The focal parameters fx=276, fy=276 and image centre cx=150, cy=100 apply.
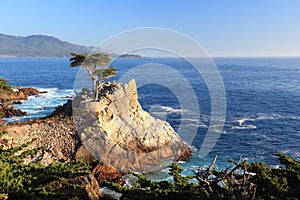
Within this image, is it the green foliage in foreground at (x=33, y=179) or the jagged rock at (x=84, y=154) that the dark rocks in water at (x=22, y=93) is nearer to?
the jagged rock at (x=84, y=154)

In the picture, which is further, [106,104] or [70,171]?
[106,104]

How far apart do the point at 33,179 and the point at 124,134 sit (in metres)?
15.8

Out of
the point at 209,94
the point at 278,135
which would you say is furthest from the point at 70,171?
the point at 209,94

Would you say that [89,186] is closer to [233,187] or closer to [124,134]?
[233,187]

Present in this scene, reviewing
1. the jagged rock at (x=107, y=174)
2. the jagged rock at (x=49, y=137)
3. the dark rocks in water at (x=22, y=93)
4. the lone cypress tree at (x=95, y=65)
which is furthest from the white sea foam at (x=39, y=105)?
the jagged rock at (x=107, y=174)

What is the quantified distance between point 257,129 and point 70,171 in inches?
1118

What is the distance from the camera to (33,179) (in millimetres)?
9688

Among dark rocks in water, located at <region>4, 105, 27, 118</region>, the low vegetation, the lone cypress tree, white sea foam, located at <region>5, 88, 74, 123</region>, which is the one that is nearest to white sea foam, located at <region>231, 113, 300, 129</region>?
the lone cypress tree

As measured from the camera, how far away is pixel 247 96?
5650 cm

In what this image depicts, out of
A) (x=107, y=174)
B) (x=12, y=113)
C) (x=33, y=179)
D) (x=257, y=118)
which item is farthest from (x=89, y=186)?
(x=257, y=118)

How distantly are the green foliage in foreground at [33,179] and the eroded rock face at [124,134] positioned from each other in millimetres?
12220

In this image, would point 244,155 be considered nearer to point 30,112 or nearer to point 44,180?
point 44,180

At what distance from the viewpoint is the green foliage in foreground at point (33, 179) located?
879cm

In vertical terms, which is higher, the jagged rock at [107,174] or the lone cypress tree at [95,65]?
the lone cypress tree at [95,65]
